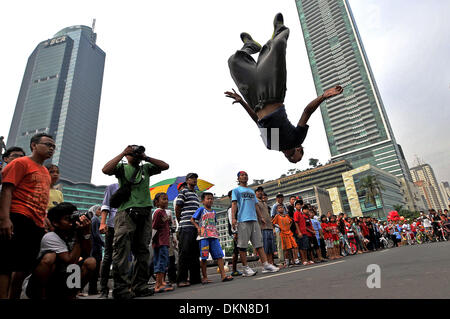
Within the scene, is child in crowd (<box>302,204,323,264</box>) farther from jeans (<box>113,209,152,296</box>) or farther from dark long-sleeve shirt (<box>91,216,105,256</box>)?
dark long-sleeve shirt (<box>91,216,105,256</box>)

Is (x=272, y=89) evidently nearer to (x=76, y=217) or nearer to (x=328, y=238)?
(x=76, y=217)

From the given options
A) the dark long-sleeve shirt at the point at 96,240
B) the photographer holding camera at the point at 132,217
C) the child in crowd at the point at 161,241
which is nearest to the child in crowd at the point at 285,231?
the child in crowd at the point at 161,241

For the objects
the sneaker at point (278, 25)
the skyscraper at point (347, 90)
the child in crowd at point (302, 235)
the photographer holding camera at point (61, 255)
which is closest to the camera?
the photographer holding camera at point (61, 255)

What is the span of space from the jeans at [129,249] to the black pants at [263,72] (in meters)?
2.41

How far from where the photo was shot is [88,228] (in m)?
2.62

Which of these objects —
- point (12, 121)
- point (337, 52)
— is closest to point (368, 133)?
point (337, 52)

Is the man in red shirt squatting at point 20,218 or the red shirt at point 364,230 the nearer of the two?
the man in red shirt squatting at point 20,218

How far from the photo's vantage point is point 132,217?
3.44m

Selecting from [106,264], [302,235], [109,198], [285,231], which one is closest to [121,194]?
[109,198]

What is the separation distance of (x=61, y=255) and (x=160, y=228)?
237cm

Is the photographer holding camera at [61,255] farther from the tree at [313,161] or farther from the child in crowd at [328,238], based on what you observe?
the tree at [313,161]

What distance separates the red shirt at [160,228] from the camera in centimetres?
467
